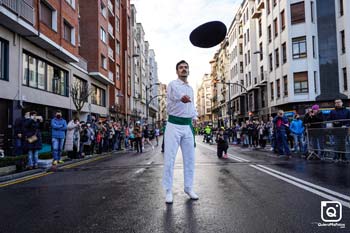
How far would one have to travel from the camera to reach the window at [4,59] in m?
15.1

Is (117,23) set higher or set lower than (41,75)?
higher

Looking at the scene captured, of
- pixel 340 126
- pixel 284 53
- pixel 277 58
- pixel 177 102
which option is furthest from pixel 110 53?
pixel 177 102

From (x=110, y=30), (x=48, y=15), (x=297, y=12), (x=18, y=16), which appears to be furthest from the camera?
(x=110, y=30)

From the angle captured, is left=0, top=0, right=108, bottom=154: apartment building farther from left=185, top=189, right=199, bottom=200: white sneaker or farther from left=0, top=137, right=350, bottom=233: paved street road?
left=185, top=189, right=199, bottom=200: white sneaker

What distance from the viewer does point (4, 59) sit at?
50.2ft

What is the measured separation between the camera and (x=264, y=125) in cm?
1980

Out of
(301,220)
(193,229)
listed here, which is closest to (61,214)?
(193,229)

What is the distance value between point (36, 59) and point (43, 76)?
126cm

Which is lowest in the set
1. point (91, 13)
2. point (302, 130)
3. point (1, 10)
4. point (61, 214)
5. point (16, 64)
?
point (61, 214)

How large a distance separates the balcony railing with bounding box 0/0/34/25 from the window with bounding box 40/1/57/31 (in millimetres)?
2593

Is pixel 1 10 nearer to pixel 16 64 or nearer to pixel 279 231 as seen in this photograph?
pixel 16 64

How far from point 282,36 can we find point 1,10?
94.1 ft

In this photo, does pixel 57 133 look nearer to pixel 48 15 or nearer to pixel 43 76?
pixel 43 76

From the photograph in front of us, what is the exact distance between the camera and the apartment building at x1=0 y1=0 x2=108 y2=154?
49.6ft
